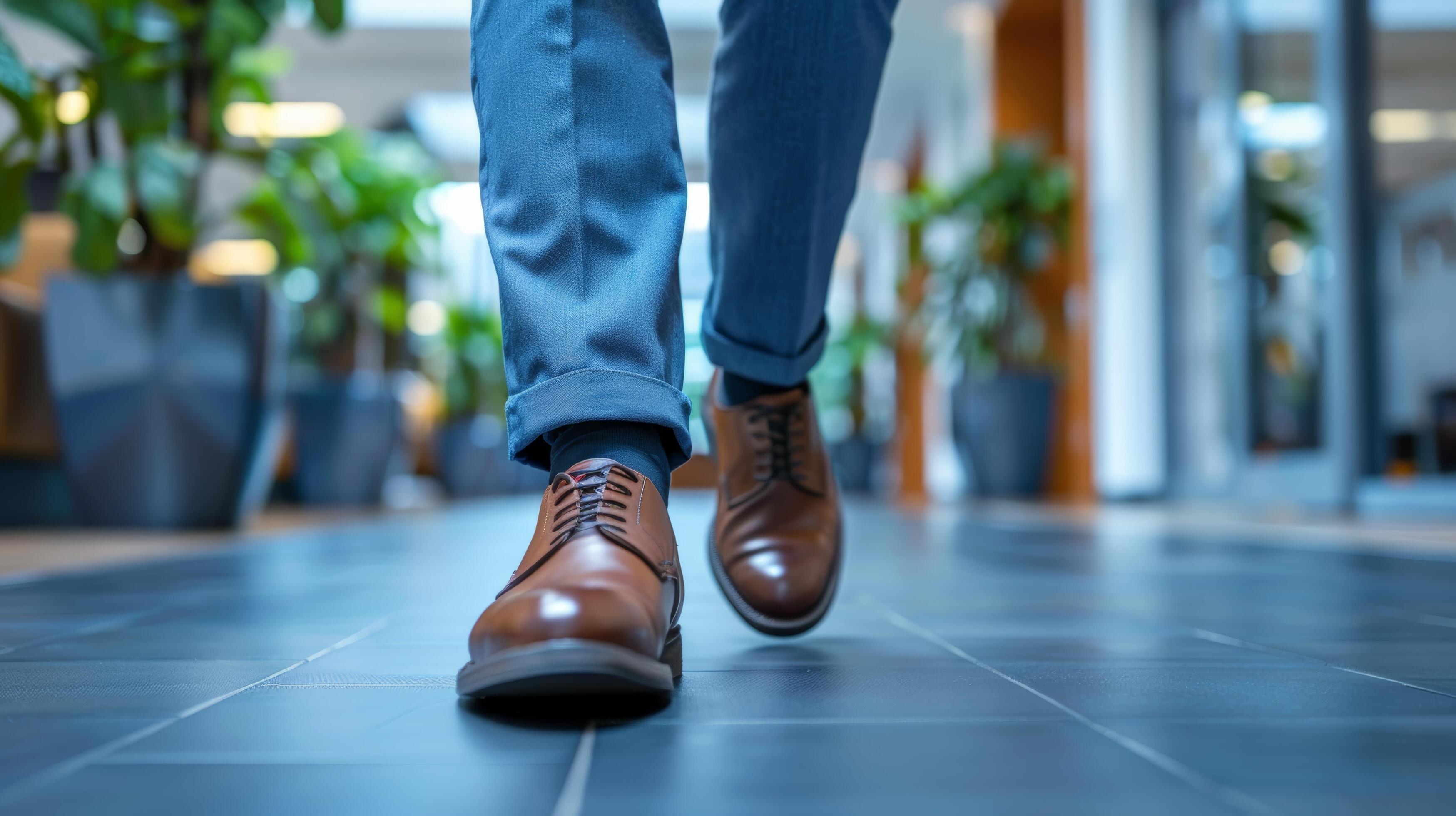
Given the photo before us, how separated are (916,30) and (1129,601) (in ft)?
22.6

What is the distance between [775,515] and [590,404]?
11.3 inches

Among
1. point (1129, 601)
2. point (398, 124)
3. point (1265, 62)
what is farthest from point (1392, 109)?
point (398, 124)

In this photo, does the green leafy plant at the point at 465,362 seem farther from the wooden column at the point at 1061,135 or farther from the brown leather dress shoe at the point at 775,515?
the brown leather dress shoe at the point at 775,515

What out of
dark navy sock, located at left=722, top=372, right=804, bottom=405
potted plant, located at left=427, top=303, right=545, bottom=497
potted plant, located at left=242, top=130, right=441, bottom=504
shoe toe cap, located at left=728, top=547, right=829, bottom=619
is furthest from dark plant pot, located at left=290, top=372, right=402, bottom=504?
shoe toe cap, located at left=728, top=547, right=829, bottom=619

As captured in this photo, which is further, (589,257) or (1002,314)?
(1002,314)

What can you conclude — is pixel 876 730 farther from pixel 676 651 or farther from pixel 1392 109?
pixel 1392 109

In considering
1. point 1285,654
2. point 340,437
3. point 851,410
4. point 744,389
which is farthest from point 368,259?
point 851,410

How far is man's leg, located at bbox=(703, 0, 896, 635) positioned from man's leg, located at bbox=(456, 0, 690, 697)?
0.45 feet

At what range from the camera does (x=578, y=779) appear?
0.45 meters

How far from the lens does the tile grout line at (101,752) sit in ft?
1.43

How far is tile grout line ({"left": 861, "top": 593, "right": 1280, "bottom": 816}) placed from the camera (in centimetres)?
42

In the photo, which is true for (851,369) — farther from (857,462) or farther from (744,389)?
(744,389)

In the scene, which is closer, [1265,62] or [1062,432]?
[1265,62]

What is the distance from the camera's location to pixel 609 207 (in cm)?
71
